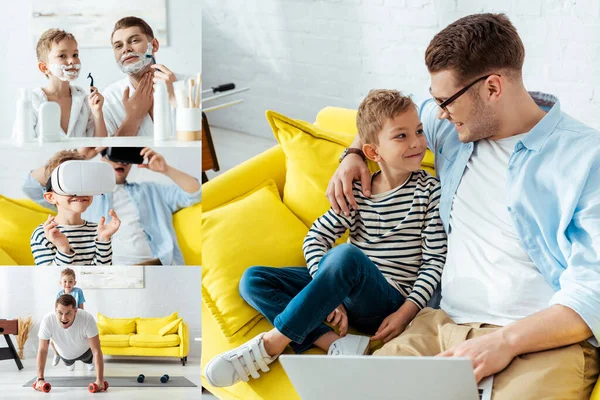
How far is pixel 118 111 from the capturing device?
1542mm

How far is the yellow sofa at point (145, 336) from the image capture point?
1.56 metres

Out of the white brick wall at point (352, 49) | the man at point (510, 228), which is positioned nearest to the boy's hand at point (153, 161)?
the man at point (510, 228)

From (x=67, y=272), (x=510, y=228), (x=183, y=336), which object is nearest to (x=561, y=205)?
(x=510, y=228)

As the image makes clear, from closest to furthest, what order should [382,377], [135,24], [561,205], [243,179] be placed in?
[382,377] → [135,24] → [561,205] → [243,179]

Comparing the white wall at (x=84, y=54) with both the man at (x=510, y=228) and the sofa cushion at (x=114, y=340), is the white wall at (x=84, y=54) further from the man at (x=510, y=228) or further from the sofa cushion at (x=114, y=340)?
the man at (x=510, y=228)

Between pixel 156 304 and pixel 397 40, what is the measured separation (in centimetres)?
267

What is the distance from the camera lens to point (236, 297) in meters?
1.88

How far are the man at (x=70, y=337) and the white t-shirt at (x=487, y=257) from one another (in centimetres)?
82

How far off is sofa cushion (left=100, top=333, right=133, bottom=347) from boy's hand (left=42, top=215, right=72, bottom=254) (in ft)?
0.66

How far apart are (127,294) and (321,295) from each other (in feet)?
1.42

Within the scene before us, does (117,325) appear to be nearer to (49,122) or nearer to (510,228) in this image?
(49,122)

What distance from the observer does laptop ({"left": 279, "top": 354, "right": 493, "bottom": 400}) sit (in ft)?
4.05

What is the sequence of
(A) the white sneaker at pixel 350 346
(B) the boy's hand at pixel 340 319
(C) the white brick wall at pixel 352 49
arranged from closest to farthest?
(A) the white sneaker at pixel 350 346
(B) the boy's hand at pixel 340 319
(C) the white brick wall at pixel 352 49

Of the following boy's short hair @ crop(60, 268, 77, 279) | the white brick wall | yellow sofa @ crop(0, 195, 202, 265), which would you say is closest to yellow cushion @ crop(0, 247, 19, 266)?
yellow sofa @ crop(0, 195, 202, 265)
